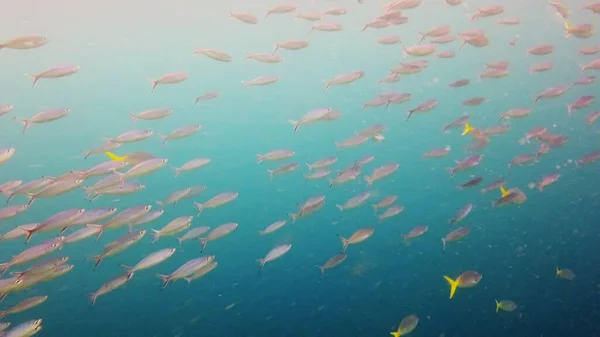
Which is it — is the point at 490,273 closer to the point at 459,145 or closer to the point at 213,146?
the point at 459,145

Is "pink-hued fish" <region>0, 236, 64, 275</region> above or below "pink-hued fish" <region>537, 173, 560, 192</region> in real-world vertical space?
above

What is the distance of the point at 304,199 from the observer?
59.1 ft

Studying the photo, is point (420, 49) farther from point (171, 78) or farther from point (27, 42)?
point (27, 42)

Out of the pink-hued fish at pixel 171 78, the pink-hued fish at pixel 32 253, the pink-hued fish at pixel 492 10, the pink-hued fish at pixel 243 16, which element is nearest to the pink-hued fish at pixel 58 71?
the pink-hued fish at pixel 171 78

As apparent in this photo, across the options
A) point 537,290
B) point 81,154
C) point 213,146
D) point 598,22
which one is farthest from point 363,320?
point 598,22

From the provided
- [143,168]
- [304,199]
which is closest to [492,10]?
[143,168]

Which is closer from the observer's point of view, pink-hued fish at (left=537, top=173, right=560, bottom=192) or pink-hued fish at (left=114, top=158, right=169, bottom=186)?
pink-hued fish at (left=114, top=158, right=169, bottom=186)

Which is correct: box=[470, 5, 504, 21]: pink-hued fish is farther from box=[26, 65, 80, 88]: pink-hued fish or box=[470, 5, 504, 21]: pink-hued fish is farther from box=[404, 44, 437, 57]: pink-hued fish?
box=[26, 65, 80, 88]: pink-hued fish

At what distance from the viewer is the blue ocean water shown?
11078 millimetres

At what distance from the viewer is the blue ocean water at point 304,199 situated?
36.3ft

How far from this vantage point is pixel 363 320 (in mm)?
10992

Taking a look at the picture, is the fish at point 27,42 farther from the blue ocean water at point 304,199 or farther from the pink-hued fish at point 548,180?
the pink-hued fish at point 548,180

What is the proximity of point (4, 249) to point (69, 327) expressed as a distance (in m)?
5.11

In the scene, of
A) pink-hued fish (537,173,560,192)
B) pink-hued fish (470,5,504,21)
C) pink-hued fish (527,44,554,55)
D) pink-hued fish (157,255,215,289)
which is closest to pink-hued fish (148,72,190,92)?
pink-hued fish (157,255,215,289)
